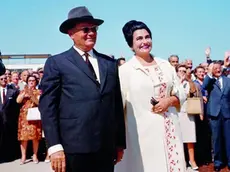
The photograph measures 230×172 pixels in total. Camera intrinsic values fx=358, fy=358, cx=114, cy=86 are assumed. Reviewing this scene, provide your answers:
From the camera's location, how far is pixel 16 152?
782 cm

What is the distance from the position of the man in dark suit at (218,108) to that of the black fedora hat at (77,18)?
3.51 metres

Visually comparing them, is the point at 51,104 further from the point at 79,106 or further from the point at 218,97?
the point at 218,97

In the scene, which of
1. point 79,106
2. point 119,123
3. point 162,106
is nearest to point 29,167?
point 162,106

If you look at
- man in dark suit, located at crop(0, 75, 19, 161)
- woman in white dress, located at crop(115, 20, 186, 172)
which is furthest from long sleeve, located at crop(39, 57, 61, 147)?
man in dark suit, located at crop(0, 75, 19, 161)

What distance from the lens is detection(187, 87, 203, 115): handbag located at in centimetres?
572

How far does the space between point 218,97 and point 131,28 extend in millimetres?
2943

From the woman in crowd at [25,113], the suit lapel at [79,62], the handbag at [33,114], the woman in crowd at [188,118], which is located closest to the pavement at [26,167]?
the woman in crowd at [25,113]

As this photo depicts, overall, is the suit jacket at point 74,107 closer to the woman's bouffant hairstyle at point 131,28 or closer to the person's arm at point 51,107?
the person's arm at point 51,107

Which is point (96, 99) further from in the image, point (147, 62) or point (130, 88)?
point (147, 62)

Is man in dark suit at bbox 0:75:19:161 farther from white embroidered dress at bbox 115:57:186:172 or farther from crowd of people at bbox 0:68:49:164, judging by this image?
white embroidered dress at bbox 115:57:186:172

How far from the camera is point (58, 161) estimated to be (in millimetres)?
2539

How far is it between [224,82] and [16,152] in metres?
4.65

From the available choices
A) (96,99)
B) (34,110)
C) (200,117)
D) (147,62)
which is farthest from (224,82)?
(96,99)

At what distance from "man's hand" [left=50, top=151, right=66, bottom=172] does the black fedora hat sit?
947mm
